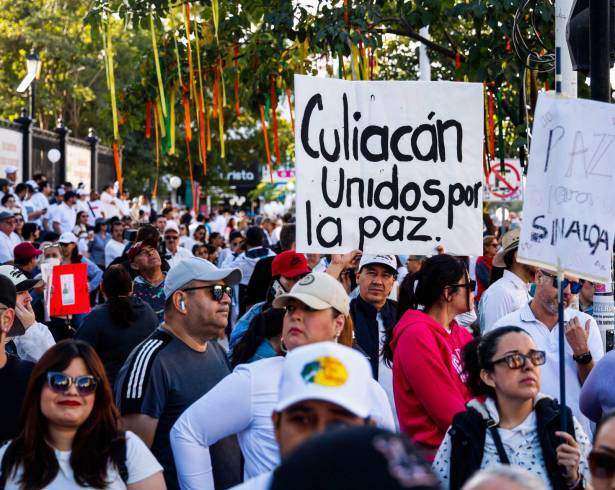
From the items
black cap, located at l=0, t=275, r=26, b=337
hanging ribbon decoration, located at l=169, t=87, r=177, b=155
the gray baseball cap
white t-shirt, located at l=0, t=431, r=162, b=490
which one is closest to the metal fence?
hanging ribbon decoration, located at l=169, t=87, r=177, b=155

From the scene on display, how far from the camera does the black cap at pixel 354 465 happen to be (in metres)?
1.89

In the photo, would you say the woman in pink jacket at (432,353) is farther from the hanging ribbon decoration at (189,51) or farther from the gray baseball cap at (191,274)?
the hanging ribbon decoration at (189,51)

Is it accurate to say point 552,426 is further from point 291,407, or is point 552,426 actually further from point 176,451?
point 291,407

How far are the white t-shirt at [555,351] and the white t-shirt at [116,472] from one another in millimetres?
2129

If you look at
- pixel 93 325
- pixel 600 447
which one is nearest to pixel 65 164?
pixel 93 325

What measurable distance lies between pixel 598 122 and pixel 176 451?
2.28m

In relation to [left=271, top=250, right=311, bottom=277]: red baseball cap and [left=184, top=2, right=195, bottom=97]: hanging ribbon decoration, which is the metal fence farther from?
[left=271, top=250, right=311, bottom=277]: red baseball cap

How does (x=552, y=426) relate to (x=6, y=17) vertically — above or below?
below

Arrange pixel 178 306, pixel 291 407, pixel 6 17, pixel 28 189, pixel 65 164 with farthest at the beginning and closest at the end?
pixel 6 17, pixel 65 164, pixel 28 189, pixel 178 306, pixel 291 407

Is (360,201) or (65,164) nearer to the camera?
(360,201)

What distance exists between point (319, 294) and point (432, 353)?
0.98 m

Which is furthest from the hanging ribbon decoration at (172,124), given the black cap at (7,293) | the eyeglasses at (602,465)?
the eyeglasses at (602,465)

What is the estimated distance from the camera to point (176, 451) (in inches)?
182

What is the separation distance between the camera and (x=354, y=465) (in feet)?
6.24
